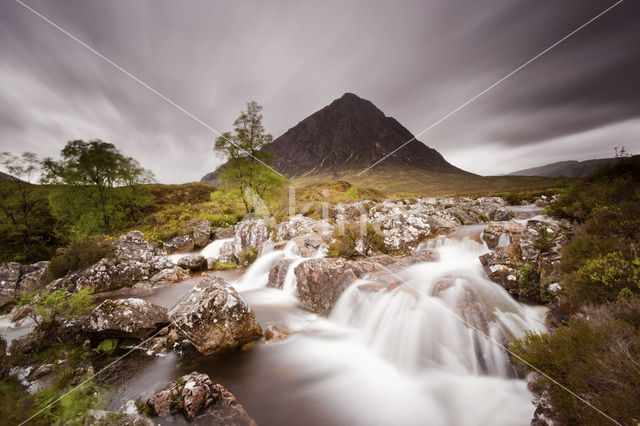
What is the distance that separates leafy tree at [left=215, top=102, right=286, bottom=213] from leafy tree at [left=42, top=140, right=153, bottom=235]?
9.77 metres

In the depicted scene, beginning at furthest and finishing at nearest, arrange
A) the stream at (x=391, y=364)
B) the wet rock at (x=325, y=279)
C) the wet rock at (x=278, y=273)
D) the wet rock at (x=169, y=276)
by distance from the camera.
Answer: the wet rock at (x=169, y=276) → the wet rock at (x=278, y=273) → the wet rock at (x=325, y=279) → the stream at (x=391, y=364)

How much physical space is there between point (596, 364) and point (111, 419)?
7.52 m

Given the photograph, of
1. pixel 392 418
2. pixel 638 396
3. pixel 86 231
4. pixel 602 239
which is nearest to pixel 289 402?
pixel 392 418

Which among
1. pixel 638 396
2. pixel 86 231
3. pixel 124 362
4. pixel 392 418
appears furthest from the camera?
pixel 86 231

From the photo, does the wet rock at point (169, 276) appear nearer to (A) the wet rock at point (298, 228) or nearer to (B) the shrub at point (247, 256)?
(B) the shrub at point (247, 256)

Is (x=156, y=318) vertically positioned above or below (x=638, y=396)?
below

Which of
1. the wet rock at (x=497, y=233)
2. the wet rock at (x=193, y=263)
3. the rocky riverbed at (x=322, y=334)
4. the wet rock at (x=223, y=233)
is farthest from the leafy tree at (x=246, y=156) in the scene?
the wet rock at (x=497, y=233)

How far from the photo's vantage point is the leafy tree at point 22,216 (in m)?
15.2

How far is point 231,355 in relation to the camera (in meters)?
6.85

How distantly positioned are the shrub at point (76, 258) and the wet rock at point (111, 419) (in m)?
13.1

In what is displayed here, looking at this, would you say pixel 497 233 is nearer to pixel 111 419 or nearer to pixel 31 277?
pixel 111 419

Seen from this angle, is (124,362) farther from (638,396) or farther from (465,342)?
(638,396)

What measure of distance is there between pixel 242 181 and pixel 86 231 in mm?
13579

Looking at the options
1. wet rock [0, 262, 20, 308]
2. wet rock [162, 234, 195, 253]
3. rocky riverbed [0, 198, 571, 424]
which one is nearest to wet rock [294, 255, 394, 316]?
rocky riverbed [0, 198, 571, 424]
